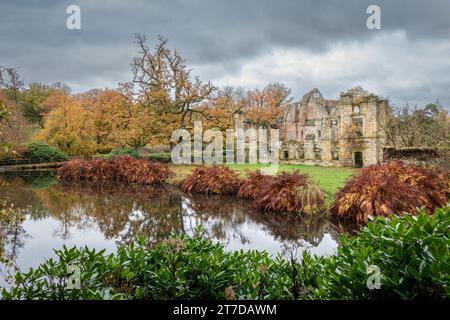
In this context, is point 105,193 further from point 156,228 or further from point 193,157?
point 193,157

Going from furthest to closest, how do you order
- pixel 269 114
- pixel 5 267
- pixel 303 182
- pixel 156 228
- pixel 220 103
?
pixel 269 114
pixel 220 103
pixel 303 182
pixel 156 228
pixel 5 267

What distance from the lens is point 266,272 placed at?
256 centimetres

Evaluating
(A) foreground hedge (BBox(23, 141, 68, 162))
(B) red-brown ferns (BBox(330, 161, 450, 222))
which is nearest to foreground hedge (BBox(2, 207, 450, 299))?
(B) red-brown ferns (BBox(330, 161, 450, 222))

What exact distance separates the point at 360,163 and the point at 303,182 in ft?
39.5

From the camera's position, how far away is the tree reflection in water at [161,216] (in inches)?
249

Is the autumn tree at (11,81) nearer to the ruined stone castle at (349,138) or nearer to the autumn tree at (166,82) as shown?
the autumn tree at (166,82)

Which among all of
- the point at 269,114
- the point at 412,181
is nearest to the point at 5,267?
the point at 412,181

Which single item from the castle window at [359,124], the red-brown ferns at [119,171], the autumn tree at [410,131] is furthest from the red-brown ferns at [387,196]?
the castle window at [359,124]

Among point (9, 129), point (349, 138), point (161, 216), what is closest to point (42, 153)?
point (9, 129)

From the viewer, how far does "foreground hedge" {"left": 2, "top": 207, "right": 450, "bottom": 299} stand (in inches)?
76.1

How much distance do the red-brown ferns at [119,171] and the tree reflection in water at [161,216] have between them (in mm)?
3127

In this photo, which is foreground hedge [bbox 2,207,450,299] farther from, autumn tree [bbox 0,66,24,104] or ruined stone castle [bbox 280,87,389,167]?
ruined stone castle [bbox 280,87,389,167]

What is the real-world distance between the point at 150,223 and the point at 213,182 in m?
4.99

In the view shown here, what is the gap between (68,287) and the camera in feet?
7.47
